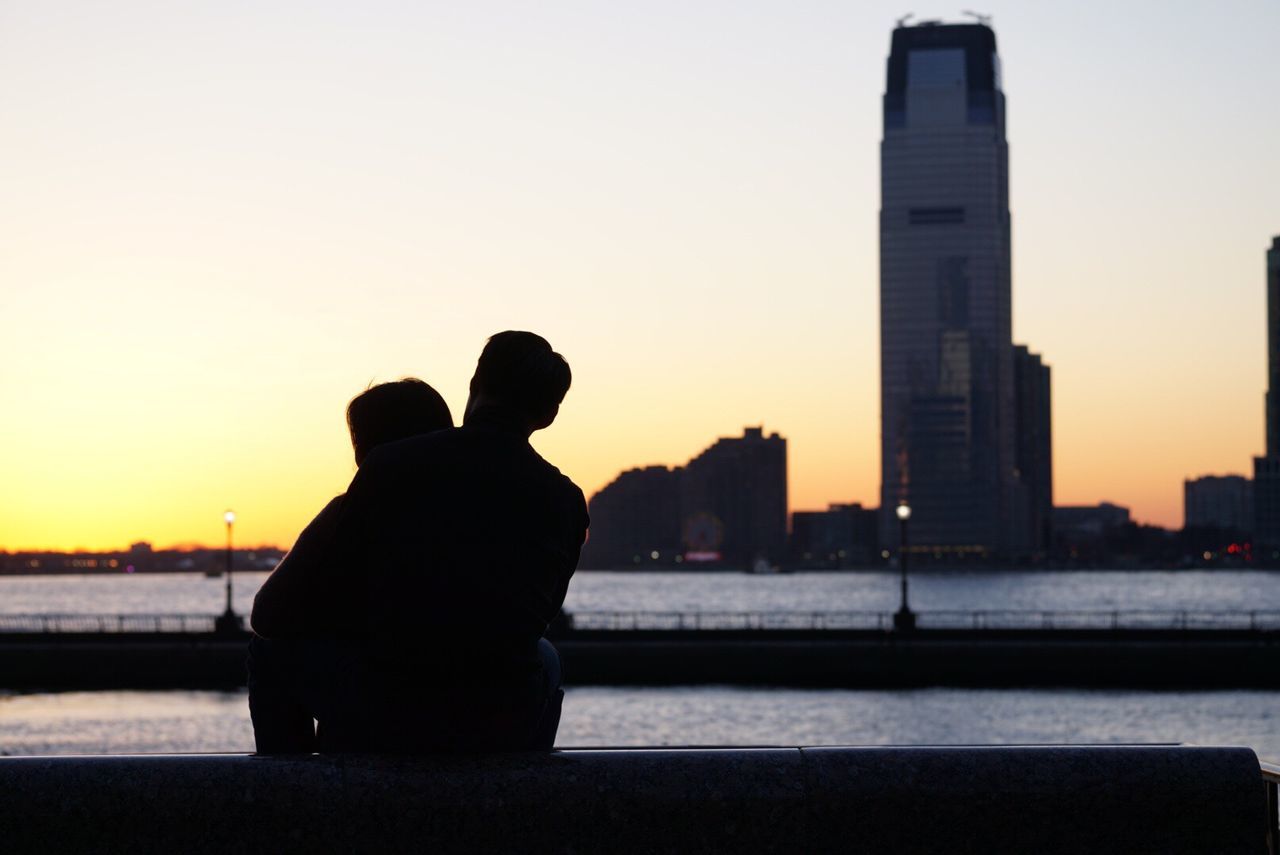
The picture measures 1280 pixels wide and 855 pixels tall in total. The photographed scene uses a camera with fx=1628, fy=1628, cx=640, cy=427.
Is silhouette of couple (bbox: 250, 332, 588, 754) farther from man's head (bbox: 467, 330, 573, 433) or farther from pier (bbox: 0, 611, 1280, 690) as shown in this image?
pier (bbox: 0, 611, 1280, 690)

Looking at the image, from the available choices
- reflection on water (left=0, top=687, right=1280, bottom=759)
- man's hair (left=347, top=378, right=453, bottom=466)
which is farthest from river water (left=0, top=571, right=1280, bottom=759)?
man's hair (left=347, top=378, right=453, bottom=466)

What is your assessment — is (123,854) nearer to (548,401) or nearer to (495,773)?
(495,773)

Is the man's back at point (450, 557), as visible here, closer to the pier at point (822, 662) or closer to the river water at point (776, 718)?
the river water at point (776, 718)

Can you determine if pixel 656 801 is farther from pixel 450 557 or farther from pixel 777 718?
pixel 777 718

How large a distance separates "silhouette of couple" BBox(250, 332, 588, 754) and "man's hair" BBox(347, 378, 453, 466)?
50cm

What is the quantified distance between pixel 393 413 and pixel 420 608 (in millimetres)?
820

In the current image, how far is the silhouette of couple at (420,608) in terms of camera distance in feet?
12.6

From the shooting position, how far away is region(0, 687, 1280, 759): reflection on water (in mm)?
42969

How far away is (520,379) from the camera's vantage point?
414cm

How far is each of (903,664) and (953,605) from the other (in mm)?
111869

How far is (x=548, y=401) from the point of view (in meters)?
4.19

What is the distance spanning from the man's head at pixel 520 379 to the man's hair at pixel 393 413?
12.2 inches

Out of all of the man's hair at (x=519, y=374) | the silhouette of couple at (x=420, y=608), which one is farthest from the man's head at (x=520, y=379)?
the silhouette of couple at (x=420, y=608)

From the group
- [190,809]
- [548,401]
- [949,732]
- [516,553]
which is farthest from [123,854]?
[949,732]
